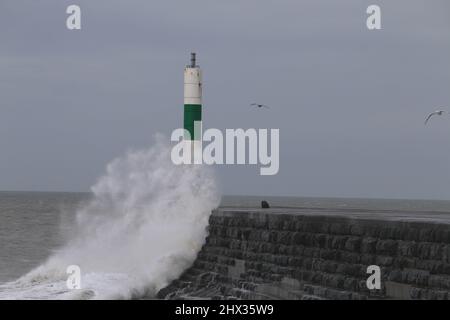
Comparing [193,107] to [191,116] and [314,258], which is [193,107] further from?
[314,258]

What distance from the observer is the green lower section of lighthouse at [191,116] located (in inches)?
1007

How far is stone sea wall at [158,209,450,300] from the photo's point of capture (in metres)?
13.2

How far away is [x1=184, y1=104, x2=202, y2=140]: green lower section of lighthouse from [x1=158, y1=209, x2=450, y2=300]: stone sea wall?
434 centimetres

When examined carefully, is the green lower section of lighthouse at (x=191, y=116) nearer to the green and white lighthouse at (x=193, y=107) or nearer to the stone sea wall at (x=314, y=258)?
the green and white lighthouse at (x=193, y=107)

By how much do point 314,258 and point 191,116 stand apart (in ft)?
33.8

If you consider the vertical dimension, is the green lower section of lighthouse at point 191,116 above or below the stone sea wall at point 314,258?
above

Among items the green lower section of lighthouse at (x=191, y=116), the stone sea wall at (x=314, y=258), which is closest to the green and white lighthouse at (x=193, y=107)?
the green lower section of lighthouse at (x=191, y=116)

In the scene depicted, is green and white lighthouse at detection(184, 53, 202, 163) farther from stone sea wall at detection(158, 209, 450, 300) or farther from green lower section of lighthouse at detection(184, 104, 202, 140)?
stone sea wall at detection(158, 209, 450, 300)

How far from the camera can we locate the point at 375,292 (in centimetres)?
1391

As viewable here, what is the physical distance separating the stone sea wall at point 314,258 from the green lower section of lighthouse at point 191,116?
434 cm

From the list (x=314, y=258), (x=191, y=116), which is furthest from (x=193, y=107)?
→ (x=314, y=258)

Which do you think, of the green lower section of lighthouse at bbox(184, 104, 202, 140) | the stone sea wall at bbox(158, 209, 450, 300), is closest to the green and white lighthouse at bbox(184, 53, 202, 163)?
the green lower section of lighthouse at bbox(184, 104, 202, 140)
